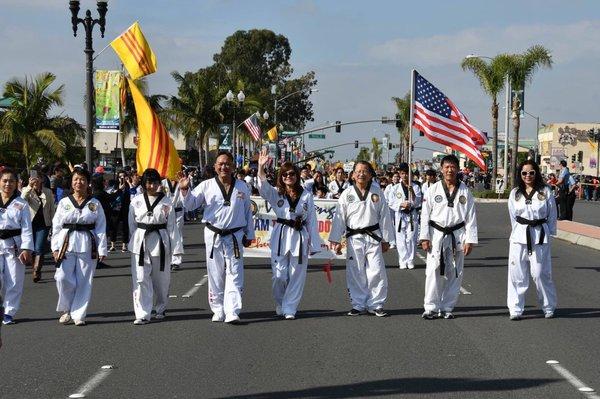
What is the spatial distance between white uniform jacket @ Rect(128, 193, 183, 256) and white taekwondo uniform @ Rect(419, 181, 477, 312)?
2.96 meters

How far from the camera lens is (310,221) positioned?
455 inches

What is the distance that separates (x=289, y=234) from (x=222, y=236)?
2.86ft

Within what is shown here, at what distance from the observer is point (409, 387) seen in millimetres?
7469

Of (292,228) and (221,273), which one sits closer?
(221,273)

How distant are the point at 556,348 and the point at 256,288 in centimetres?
574

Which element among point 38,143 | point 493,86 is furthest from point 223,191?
point 493,86

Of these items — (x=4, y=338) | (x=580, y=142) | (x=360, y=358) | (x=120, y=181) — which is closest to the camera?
(x=360, y=358)

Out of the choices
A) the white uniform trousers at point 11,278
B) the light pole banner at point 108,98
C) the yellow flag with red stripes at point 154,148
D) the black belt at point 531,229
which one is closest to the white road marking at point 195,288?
the yellow flag with red stripes at point 154,148

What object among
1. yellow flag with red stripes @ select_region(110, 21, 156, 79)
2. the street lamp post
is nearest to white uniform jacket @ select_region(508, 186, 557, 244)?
yellow flag with red stripes @ select_region(110, 21, 156, 79)

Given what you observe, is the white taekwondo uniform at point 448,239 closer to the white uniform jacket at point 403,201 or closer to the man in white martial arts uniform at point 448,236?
the man in white martial arts uniform at point 448,236

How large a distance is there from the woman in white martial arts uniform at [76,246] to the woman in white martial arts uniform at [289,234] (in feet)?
6.41

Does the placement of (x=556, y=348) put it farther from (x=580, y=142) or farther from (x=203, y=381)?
(x=580, y=142)

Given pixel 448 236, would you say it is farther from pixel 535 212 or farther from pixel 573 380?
pixel 573 380

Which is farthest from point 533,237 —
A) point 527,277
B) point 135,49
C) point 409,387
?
point 135,49
